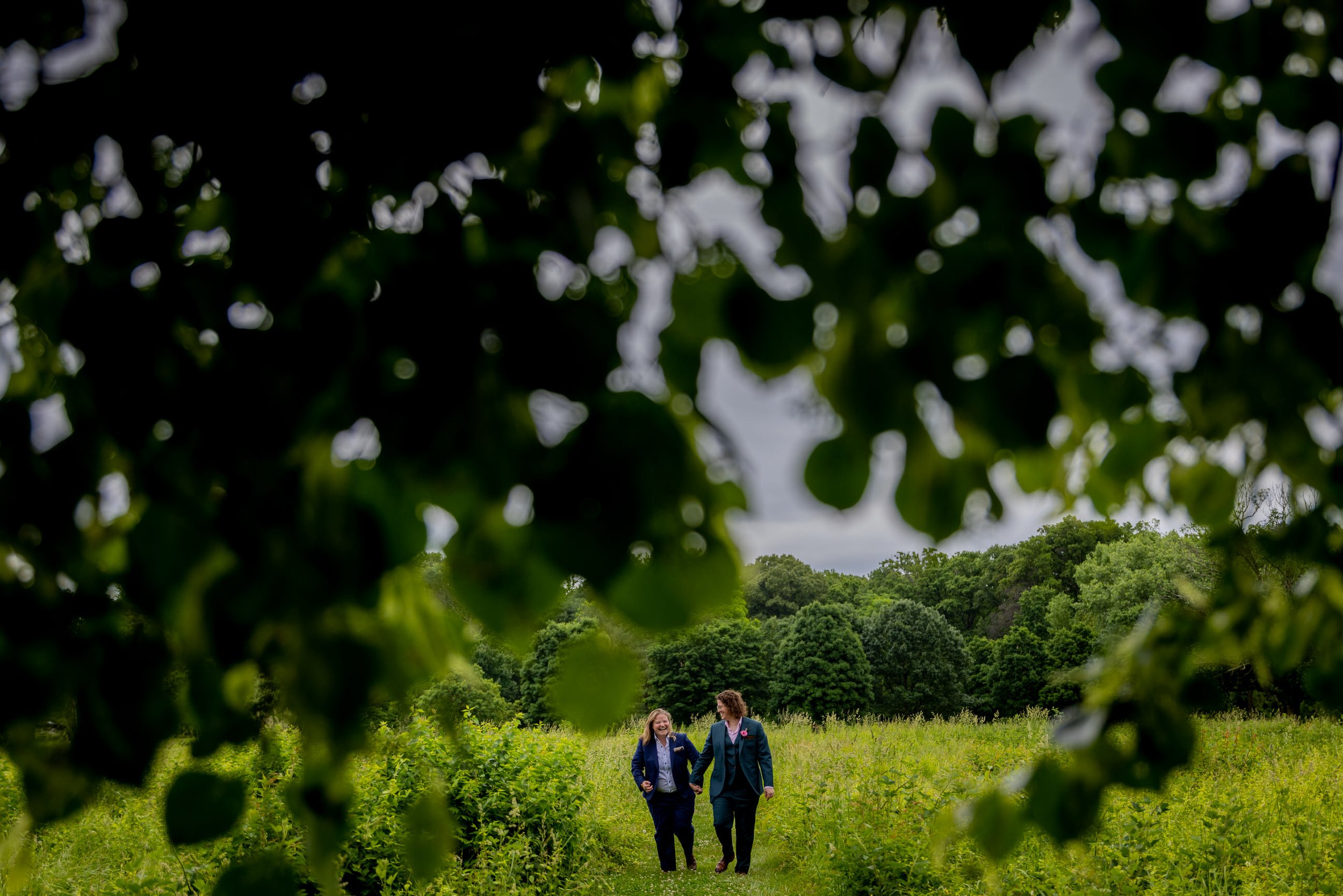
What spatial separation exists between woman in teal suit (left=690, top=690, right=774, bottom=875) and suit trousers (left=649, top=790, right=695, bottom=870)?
176mm

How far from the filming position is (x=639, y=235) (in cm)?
76

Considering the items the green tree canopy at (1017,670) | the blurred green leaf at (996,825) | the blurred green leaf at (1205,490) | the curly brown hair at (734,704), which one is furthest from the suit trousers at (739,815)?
the green tree canopy at (1017,670)

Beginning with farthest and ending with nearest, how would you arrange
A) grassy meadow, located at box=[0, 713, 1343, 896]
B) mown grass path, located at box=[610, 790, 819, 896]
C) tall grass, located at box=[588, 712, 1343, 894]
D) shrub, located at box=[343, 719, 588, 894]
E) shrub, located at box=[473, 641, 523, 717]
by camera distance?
1. mown grass path, located at box=[610, 790, 819, 896]
2. shrub, located at box=[343, 719, 588, 894]
3. tall grass, located at box=[588, 712, 1343, 894]
4. grassy meadow, located at box=[0, 713, 1343, 896]
5. shrub, located at box=[473, 641, 523, 717]

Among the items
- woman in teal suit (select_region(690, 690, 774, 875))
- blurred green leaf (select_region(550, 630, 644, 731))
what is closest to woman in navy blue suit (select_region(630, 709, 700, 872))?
woman in teal suit (select_region(690, 690, 774, 875))

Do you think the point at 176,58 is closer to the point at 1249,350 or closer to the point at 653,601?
the point at 653,601

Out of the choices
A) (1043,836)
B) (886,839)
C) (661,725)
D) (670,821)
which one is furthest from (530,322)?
(670,821)

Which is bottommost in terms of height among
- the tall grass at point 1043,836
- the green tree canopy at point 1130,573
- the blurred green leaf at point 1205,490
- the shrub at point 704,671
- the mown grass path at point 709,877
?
the mown grass path at point 709,877

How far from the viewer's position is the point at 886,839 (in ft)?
18.6

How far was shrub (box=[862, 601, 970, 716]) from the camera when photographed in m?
28.1

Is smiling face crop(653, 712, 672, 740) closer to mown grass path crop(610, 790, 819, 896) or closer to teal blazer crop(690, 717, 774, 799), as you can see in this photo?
teal blazer crop(690, 717, 774, 799)

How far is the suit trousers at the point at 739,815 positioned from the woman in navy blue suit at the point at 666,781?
25 cm

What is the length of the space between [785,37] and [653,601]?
2.36ft

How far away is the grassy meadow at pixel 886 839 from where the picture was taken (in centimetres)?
430

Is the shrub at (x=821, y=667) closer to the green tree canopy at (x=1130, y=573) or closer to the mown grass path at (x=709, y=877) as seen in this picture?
the green tree canopy at (x=1130, y=573)
